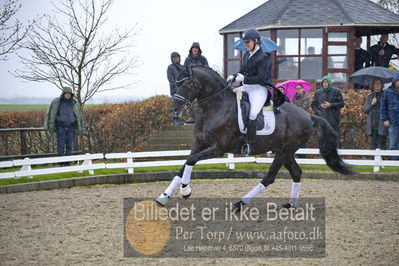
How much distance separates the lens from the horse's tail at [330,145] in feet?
34.4

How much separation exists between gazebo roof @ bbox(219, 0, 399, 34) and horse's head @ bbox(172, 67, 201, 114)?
13.3 m

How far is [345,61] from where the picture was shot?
73.8 ft

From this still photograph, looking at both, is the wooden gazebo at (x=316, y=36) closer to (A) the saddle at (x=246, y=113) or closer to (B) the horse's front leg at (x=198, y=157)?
(A) the saddle at (x=246, y=113)

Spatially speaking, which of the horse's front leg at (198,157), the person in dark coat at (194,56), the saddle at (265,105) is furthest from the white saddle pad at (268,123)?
the person in dark coat at (194,56)

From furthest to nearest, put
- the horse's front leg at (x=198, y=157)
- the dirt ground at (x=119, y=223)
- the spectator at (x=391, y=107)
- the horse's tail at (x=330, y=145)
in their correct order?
the spectator at (x=391, y=107)
the horse's tail at (x=330, y=145)
the horse's front leg at (x=198, y=157)
the dirt ground at (x=119, y=223)

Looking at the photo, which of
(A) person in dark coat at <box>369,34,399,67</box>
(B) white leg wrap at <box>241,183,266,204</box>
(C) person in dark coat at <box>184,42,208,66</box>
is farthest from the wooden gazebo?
(B) white leg wrap at <box>241,183,266,204</box>

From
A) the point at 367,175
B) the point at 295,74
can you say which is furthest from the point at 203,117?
the point at 295,74

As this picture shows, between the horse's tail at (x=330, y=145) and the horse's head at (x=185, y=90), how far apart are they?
247 centimetres

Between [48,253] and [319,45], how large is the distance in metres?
17.4

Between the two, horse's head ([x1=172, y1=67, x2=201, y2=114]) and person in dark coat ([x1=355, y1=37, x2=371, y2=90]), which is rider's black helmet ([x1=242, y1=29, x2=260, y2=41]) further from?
person in dark coat ([x1=355, y1=37, x2=371, y2=90])

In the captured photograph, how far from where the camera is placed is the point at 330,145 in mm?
10523

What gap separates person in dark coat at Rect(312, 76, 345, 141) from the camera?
15344 mm

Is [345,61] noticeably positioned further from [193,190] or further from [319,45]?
[193,190]

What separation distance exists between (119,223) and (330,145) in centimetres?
414
